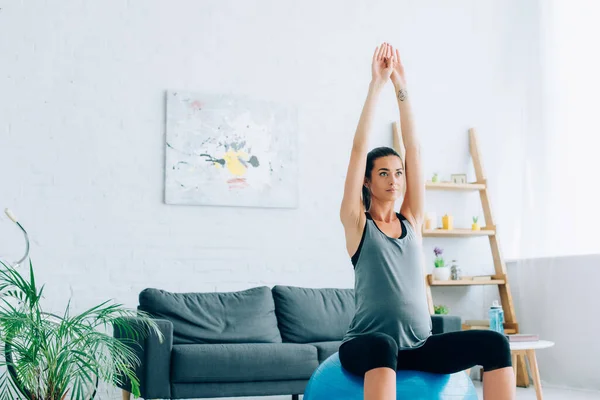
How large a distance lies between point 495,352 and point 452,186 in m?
3.34

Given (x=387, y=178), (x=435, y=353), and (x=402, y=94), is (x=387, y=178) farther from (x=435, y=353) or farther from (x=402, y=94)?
(x=435, y=353)

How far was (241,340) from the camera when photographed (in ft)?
13.6

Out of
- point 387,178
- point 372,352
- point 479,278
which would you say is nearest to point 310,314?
point 479,278

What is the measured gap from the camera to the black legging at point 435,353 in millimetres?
2059

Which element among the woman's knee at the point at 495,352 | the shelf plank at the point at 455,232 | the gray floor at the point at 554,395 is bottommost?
the gray floor at the point at 554,395

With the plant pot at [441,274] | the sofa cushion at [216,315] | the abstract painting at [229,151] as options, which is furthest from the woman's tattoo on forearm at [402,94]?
the plant pot at [441,274]

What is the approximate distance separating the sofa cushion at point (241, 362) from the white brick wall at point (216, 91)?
999 mm

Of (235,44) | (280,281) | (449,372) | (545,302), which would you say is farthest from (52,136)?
(545,302)

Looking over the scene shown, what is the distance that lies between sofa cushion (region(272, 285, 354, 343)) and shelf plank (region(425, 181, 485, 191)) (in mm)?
1231

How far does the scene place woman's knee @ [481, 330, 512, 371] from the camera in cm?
208

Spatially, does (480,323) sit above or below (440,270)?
below

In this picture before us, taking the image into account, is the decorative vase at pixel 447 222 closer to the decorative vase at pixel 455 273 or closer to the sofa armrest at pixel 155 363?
the decorative vase at pixel 455 273

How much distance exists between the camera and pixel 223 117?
489cm

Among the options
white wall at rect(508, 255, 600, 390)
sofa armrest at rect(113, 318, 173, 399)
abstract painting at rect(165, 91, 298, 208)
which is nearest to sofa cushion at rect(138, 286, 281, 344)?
sofa armrest at rect(113, 318, 173, 399)
